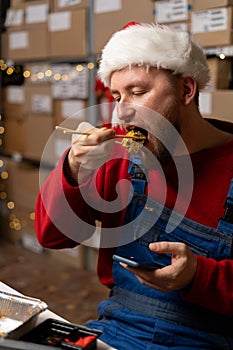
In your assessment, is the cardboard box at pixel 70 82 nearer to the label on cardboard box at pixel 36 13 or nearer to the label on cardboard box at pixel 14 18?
the label on cardboard box at pixel 36 13

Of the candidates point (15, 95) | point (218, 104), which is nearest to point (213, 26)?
point (218, 104)

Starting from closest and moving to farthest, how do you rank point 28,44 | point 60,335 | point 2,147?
point 60,335
point 28,44
point 2,147

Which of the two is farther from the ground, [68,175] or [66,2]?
[66,2]

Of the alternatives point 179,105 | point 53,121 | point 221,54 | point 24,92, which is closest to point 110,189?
point 179,105

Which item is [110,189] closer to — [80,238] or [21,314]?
[80,238]

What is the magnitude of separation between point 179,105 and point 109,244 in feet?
1.42

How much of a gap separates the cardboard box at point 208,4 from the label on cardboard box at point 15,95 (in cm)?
156

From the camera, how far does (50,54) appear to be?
10.9 ft

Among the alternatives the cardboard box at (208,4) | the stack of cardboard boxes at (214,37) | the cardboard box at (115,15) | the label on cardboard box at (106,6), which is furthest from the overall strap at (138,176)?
the label on cardboard box at (106,6)

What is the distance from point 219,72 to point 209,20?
0.24 meters

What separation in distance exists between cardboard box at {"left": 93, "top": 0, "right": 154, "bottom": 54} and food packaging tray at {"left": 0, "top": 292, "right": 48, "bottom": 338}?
191 cm

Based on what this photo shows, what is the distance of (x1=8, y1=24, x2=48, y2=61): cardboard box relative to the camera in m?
3.36

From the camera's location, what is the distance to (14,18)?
11.8 ft

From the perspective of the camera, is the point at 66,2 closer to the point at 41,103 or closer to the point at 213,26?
the point at 41,103
